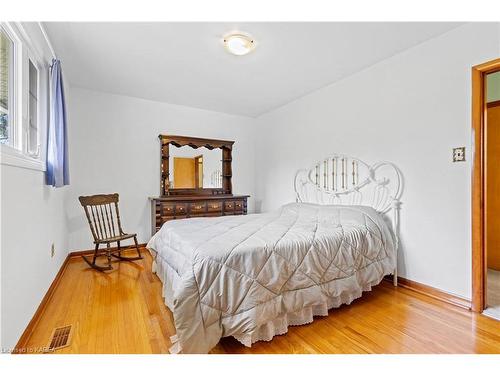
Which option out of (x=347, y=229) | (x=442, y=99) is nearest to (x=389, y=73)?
(x=442, y=99)

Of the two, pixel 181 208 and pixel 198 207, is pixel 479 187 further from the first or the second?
pixel 181 208

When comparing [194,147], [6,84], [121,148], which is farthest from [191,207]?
[6,84]

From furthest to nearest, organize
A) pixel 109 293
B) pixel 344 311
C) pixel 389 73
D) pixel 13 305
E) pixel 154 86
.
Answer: pixel 154 86
pixel 389 73
pixel 109 293
pixel 344 311
pixel 13 305

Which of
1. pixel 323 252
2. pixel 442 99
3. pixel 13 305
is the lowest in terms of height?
pixel 13 305

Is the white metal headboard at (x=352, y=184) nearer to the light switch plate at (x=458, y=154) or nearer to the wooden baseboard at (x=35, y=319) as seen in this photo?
the light switch plate at (x=458, y=154)

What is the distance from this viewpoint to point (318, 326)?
1.82 meters

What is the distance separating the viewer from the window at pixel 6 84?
1667mm

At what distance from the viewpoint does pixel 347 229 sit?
224cm

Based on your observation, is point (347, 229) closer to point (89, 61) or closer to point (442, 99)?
point (442, 99)

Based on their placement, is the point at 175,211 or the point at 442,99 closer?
the point at 442,99

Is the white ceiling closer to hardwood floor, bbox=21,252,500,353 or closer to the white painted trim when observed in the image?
the white painted trim

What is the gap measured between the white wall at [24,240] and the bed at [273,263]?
2.94ft
